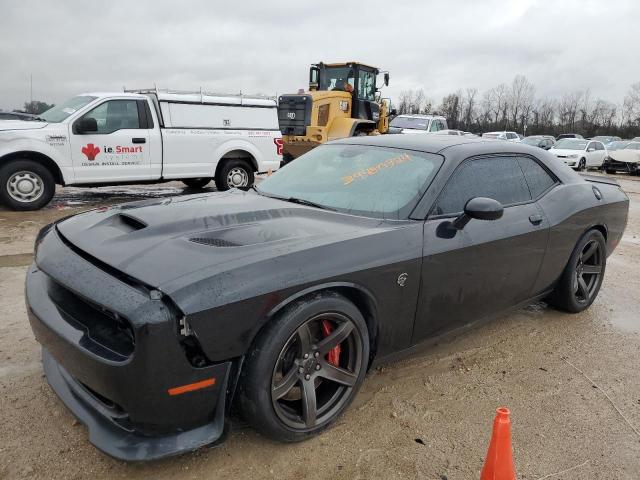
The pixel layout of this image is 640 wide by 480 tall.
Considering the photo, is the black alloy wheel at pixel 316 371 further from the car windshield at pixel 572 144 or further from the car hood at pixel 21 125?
the car windshield at pixel 572 144

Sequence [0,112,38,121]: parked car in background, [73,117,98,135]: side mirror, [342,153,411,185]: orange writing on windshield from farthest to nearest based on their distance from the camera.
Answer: [0,112,38,121]: parked car in background
[73,117,98,135]: side mirror
[342,153,411,185]: orange writing on windshield

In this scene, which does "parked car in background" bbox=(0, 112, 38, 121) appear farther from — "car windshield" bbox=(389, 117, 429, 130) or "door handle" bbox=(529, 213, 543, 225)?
"car windshield" bbox=(389, 117, 429, 130)

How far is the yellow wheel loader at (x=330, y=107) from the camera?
553 inches

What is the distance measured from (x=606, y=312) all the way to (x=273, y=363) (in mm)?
3593

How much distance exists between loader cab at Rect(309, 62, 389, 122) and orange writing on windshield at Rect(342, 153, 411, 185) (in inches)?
467

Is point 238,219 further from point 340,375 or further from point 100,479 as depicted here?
point 100,479

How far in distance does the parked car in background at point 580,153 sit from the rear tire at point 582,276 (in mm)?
19064

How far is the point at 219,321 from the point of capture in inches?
80.7

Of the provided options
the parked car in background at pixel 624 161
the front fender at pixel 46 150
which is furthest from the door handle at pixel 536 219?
the parked car in background at pixel 624 161

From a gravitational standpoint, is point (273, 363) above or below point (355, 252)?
below

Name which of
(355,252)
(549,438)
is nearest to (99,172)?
(355,252)

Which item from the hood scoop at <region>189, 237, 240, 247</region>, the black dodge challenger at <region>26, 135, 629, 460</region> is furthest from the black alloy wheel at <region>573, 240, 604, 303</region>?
the hood scoop at <region>189, 237, 240, 247</region>

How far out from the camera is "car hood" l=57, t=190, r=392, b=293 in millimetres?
2162

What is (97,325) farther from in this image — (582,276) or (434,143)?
(582,276)
